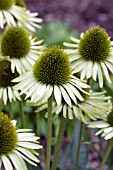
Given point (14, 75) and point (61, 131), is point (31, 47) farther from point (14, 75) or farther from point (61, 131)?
point (61, 131)

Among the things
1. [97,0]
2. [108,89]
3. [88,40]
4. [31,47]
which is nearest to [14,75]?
[31,47]

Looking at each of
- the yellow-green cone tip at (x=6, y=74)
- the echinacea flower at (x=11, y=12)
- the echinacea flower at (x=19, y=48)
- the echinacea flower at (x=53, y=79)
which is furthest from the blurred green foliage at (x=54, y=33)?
the echinacea flower at (x=53, y=79)

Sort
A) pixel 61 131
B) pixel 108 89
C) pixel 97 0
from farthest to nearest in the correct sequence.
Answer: pixel 97 0 → pixel 108 89 → pixel 61 131

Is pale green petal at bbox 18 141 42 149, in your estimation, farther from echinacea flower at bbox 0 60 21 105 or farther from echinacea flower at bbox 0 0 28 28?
echinacea flower at bbox 0 0 28 28

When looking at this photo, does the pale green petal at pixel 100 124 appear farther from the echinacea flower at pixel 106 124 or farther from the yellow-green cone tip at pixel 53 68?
the yellow-green cone tip at pixel 53 68

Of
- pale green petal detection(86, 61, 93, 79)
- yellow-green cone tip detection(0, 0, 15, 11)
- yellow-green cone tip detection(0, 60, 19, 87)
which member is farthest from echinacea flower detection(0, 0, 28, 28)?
pale green petal detection(86, 61, 93, 79)

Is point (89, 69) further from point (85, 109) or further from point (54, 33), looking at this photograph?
point (54, 33)
